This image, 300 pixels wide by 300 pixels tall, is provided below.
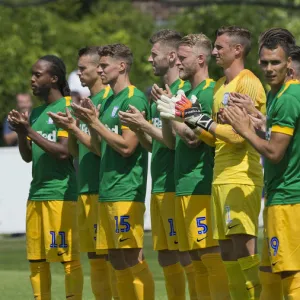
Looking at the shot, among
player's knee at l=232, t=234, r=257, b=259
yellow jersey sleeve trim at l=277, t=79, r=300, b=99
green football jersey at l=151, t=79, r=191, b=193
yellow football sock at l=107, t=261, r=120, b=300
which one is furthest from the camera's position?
yellow football sock at l=107, t=261, r=120, b=300

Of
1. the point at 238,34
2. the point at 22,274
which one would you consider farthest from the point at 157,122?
the point at 22,274

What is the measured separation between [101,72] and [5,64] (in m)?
17.9

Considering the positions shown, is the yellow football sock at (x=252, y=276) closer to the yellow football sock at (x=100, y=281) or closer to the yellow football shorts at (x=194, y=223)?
the yellow football shorts at (x=194, y=223)

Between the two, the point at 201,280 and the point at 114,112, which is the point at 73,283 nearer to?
the point at 201,280

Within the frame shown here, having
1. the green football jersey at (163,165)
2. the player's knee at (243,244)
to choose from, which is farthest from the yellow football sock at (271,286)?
the green football jersey at (163,165)

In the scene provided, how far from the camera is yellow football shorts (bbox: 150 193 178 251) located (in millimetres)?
10219

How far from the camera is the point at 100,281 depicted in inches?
427

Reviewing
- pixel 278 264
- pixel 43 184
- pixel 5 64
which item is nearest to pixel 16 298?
pixel 43 184

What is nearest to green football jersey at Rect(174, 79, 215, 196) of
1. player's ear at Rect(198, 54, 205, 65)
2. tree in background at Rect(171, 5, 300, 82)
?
player's ear at Rect(198, 54, 205, 65)

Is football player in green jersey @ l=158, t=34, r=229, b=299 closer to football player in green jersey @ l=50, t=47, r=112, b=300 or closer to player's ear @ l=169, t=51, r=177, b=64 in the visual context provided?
player's ear @ l=169, t=51, r=177, b=64

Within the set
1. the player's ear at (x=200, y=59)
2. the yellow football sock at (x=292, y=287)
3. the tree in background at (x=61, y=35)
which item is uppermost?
the tree in background at (x=61, y=35)

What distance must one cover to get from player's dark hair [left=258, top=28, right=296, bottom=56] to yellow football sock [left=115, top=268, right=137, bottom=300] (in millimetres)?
2570

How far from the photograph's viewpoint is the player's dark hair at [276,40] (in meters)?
8.42

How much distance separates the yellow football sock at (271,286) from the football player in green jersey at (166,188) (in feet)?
5.66
